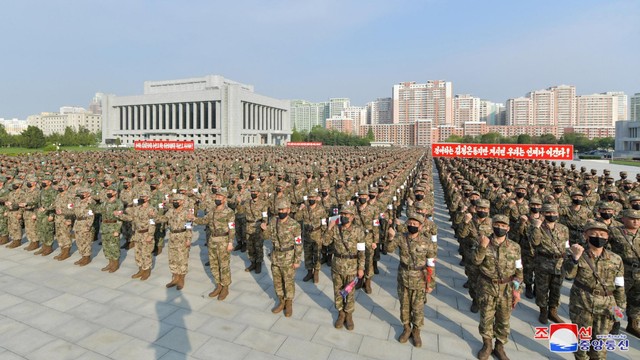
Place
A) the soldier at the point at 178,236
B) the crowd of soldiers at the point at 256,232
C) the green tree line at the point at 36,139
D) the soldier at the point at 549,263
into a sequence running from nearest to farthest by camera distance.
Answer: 1. the crowd of soldiers at the point at 256,232
2. the soldier at the point at 549,263
3. the soldier at the point at 178,236
4. the green tree line at the point at 36,139

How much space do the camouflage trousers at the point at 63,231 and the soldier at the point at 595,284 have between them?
10.4 m

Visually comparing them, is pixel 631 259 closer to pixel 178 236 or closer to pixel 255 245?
pixel 255 245

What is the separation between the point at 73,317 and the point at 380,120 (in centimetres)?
19029

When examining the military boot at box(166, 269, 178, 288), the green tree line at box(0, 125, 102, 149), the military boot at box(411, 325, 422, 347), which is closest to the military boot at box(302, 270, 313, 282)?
the military boot at box(166, 269, 178, 288)

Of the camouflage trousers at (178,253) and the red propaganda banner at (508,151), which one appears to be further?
the red propaganda banner at (508,151)

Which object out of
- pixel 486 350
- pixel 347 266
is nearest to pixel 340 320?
pixel 347 266

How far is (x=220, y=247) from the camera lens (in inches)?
266

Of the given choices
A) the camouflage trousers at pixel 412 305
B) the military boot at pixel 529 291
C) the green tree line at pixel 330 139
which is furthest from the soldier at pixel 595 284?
the green tree line at pixel 330 139

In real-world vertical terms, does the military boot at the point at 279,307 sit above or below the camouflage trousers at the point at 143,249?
below

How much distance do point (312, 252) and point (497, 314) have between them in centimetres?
390

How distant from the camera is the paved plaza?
5000 millimetres

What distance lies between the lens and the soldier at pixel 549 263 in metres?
5.85

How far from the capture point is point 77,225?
830 cm

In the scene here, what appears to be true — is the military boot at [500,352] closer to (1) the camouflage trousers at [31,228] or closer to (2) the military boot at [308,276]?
(2) the military boot at [308,276]
